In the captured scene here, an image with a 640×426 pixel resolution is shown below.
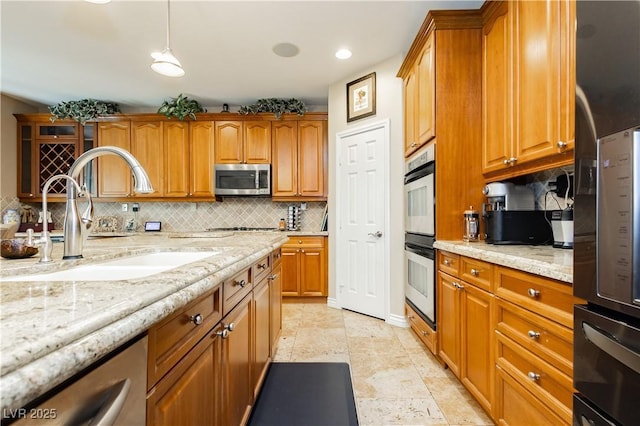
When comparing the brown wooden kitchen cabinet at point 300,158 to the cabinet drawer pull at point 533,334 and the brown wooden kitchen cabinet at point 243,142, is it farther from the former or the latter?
the cabinet drawer pull at point 533,334

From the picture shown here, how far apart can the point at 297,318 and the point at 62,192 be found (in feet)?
12.6

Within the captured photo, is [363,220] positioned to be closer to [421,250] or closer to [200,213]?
[421,250]

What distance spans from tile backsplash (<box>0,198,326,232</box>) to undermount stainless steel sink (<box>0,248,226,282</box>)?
2.87 m

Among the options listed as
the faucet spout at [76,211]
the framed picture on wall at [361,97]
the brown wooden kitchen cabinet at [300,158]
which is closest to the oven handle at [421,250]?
the framed picture on wall at [361,97]

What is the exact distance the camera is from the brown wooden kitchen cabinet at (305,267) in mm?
3805

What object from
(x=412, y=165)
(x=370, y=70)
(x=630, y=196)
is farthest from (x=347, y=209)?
(x=630, y=196)

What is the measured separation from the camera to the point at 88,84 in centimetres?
366

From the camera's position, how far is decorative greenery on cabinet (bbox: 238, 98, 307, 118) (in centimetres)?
401

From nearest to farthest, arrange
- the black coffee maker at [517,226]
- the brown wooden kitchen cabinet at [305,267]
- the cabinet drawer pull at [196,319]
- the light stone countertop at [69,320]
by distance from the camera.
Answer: the light stone countertop at [69,320], the cabinet drawer pull at [196,319], the black coffee maker at [517,226], the brown wooden kitchen cabinet at [305,267]

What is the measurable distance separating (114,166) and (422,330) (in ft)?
14.2

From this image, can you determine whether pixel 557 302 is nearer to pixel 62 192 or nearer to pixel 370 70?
pixel 370 70

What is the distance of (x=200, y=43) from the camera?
9.25ft

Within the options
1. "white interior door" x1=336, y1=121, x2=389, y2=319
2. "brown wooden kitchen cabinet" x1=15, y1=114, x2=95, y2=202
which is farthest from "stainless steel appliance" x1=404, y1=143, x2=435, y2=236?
"brown wooden kitchen cabinet" x1=15, y1=114, x2=95, y2=202

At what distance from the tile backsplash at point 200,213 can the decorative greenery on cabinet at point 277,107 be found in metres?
1.24
